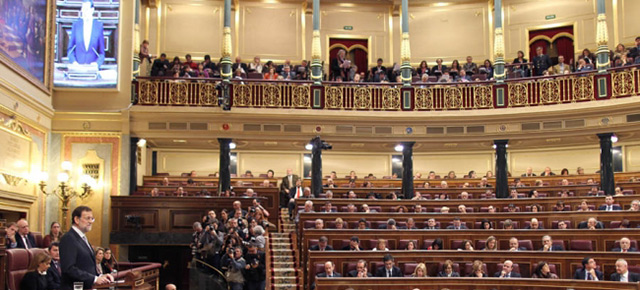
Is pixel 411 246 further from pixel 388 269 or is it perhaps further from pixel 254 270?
pixel 254 270

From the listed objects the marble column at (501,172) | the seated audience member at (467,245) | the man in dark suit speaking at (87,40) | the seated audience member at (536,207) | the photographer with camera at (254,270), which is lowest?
the photographer with camera at (254,270)

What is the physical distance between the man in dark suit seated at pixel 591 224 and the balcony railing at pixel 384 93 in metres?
4.91

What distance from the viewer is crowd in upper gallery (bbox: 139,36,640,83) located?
17453 millimetres

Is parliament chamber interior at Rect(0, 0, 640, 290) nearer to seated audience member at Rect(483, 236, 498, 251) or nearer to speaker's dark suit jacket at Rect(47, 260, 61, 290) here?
seated audience member at Rect(483, 236, 498, 251)

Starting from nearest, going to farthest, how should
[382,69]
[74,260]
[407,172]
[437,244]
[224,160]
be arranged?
[74,260], [437,244], [224,160], [407,172], [382,69]

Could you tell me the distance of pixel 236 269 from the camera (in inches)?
463

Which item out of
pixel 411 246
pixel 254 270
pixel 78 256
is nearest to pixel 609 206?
pixel 411 246

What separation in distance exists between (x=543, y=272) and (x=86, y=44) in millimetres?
10803

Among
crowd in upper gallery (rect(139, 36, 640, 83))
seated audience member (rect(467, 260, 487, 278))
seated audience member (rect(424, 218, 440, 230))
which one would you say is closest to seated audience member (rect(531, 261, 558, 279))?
seated audience member (rect(467, 260, 487, 278))

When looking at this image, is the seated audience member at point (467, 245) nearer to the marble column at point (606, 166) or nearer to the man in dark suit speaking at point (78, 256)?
the marble column at point (606, 166)

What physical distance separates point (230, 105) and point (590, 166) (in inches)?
377

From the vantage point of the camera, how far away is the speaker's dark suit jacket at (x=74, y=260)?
16.4 feet

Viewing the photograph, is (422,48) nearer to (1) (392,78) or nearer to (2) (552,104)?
(1) (392,78)

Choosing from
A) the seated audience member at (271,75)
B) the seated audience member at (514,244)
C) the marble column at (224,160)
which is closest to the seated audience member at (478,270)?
the seated audience member at (514,244)
